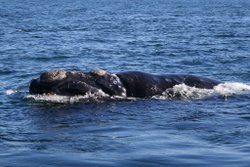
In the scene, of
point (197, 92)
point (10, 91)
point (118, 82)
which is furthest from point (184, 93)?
point (10, 91)

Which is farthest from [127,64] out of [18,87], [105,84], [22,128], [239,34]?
[239,34]

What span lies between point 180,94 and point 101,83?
84.0 inches

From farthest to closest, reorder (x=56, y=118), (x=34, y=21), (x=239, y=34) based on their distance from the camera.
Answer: (x=34, y=21), (x=239, y=34), (x=56, y=118)

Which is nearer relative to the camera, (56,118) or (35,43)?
(56,118)

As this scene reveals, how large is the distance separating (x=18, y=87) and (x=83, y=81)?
152 inches

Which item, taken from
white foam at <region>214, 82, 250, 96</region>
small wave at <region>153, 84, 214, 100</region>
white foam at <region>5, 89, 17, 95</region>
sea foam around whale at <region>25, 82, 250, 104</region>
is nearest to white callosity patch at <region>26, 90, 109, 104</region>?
sea foam around whale at <region>25, 82, 250, 104</region>

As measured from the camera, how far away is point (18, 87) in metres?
20.4

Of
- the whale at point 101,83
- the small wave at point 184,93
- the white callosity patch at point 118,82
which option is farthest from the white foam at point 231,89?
the white callosity patch at point 118,82

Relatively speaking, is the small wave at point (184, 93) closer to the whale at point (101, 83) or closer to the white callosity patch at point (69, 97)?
the whale at point (101, 83)

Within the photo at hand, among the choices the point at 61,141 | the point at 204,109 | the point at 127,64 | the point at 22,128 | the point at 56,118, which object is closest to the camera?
the point at 61,141

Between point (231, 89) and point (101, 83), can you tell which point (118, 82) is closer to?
point (101, 83)

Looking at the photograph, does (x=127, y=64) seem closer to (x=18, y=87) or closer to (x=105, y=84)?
(x=18, y=87)

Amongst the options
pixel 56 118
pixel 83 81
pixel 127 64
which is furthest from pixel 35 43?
pixel 56 118

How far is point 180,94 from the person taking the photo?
17828 millimetres
